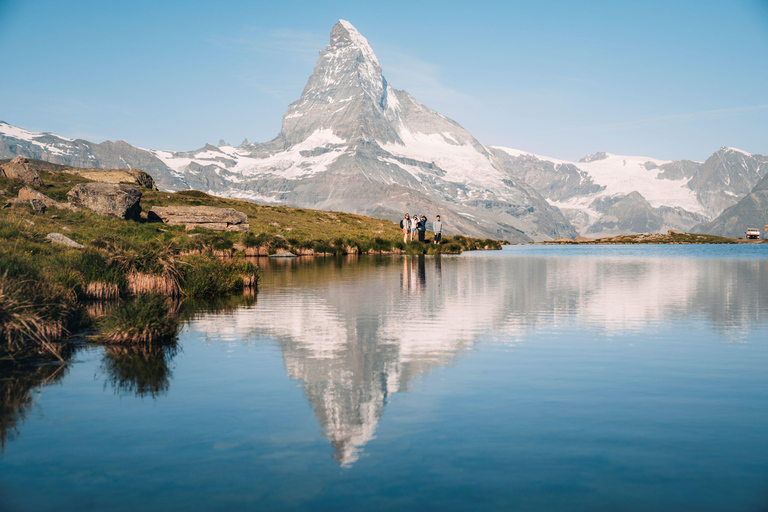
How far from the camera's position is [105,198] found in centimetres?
5862

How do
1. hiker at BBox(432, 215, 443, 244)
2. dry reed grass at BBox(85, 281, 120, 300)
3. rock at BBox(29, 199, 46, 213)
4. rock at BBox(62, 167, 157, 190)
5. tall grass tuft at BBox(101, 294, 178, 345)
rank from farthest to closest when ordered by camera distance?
hiker at BBox(432, 215, 443, 244)
rock at BBox(62, 167, 157, 190)
rock at BBox(29, 199, 46, 213)
dry reed grass at BBox(85, 281, 120, 300)
tall grass tuft at BBox(101, 294, 178, 345)

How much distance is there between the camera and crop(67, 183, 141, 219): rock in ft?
189

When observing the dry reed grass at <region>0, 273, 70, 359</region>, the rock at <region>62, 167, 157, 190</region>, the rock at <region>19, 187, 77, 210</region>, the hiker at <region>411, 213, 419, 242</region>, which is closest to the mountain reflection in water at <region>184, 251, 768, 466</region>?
the dry reed grass at <region>0, 273, 70, 359</region>

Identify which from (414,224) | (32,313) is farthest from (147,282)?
(414,224)

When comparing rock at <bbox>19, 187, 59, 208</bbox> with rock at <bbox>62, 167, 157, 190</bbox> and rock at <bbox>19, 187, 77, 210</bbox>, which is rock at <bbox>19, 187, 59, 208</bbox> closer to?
rock at <bbox>19, 187, 77, 210</bbox>

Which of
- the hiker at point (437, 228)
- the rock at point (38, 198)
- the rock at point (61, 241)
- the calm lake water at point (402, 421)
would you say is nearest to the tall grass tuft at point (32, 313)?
the calm lake water at point (402, 421)

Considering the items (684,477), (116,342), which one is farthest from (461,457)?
(116,342)

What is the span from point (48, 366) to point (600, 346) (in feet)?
48.3

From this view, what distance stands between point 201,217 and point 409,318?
5324 cm

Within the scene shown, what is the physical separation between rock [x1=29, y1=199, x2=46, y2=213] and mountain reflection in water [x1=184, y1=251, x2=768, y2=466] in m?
22.5

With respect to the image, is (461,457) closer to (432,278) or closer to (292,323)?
(292,323)

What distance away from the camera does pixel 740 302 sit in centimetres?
2781

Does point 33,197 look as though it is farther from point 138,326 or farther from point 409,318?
point 409,318

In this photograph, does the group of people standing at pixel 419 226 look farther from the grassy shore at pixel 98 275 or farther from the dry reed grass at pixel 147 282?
the dry reed grass at pixel 147 282
